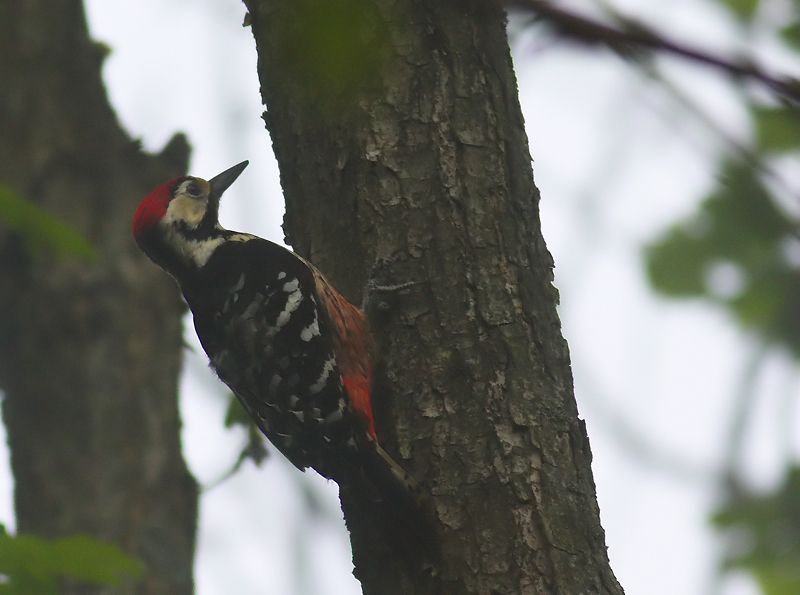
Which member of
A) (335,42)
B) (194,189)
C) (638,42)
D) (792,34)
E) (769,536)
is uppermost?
(194,189)

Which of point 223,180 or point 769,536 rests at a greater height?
point 223,180

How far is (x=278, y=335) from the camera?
4.12 m

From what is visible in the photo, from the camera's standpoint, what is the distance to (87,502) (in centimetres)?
504

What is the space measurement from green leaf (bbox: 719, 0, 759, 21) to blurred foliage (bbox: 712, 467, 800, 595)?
2.11 metres

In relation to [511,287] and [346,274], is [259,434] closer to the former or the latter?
[346,274]

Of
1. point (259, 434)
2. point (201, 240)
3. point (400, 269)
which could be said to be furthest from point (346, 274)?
point (201, 240)

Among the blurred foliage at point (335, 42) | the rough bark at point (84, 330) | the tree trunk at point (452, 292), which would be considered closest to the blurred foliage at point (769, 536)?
the tree trunk at point (452, 292)

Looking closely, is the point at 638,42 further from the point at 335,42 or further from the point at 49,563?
the point at 49,563

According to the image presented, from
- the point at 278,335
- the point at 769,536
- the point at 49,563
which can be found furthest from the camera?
the point at 769,536

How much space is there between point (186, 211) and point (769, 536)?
121 inches

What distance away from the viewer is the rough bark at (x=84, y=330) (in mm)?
5062

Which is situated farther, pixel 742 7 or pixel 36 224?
pixel 742 7

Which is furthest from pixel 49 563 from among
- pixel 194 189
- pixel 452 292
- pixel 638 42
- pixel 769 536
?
pixel 769 536

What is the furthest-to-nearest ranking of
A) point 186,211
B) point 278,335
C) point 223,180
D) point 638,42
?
point 223,180, point 186,211, point 278,335, point 638,42
